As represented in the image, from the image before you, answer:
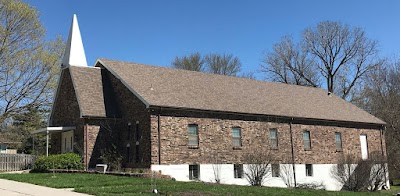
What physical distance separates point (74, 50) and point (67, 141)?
6.86 metres

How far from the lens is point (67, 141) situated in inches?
1143

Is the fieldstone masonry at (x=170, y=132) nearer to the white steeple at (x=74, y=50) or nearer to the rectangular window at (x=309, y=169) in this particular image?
the rectangular window at (x=309, y=169)

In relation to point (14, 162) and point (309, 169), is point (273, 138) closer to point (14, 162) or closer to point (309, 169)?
point (309, 169)

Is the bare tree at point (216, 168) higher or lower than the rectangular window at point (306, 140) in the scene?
lower

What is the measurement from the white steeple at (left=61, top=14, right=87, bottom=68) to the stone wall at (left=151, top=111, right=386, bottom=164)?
9.51 meters

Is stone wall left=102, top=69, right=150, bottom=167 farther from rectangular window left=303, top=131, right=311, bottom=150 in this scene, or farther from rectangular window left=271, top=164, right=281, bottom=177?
rectangular window left=303, top=131, right=311, bottom=150

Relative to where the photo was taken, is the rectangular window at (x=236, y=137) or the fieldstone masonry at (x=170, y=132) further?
the rectangular window at (x=236, y=137)

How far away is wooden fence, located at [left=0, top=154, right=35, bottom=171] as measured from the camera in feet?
94.3

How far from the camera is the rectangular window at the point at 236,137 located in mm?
28544

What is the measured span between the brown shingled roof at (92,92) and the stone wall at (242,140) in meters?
4.09

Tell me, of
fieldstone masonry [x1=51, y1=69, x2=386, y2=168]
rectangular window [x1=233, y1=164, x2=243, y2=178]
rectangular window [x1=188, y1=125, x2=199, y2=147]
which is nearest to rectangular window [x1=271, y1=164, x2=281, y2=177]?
fieldstone masonry [x1=51, y1=69, x2=386, y2=168]

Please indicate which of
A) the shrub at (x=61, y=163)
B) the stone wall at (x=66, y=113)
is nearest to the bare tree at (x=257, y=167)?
the shrub at (x=61, y=163)

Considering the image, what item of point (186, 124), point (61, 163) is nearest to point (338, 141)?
point (186, 124)

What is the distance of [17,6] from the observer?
116ft
